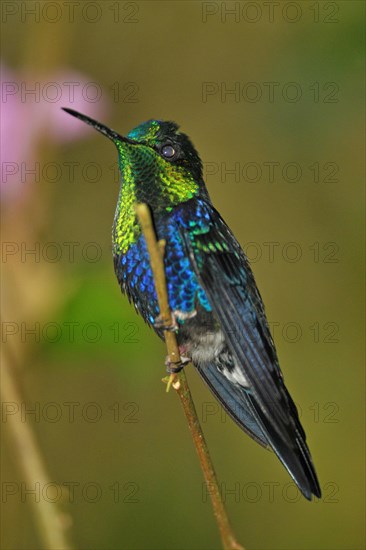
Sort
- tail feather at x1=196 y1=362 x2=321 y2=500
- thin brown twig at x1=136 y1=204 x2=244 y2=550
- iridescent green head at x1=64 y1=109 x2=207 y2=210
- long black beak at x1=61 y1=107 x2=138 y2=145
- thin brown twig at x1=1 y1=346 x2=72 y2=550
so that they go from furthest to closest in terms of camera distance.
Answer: iridescent green head at x1=64 y1=109 x2=207 y2=210 < tail feather at x1=196 y1=362 x2=321 y2=500 < long black beak at x1=61 y1=107 x2=138 y2=145 < thin brown twig at x1=1 y1=346 x2=72 y2=550 < thin brown twig at x1=136 y1=204 x2=244 y2=550

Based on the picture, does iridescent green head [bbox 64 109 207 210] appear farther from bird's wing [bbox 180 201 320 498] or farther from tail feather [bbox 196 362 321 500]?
tail feather [bbox 196 362 321 500]

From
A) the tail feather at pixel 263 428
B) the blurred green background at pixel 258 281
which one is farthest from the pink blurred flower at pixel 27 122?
the blurred green background at pixel 258 281

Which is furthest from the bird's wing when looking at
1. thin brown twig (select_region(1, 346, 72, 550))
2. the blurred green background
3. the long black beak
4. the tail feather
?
the blurred green background

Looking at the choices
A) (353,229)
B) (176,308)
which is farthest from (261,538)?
(176,308)

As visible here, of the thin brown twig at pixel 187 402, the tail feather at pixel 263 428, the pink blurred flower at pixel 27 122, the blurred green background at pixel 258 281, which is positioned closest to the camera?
the thin brown twig at pixel 187 402

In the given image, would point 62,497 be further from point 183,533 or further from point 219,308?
point 183,533

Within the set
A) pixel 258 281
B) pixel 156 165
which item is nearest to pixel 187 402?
pixel 156 165

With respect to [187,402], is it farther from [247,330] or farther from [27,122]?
[27,122]

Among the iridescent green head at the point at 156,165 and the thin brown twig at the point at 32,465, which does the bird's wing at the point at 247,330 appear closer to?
the iridescent green head at the point at 156,165
